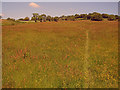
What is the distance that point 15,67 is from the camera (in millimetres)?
5906

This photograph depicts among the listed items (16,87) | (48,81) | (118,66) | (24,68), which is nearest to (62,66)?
(48,81)

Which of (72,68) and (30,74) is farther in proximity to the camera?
(72,68)

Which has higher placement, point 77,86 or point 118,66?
point 118,66

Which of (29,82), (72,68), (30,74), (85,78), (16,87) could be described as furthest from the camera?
(72,68)

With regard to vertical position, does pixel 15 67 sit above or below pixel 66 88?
above

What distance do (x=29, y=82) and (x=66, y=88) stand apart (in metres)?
1.86

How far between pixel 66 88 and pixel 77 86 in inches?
21.7

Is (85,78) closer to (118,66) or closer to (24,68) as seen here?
(118,66)

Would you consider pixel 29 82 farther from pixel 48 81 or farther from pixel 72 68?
pixel 72 68

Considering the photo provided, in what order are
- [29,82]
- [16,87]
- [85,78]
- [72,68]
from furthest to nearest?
[72,68] → [85,78] → [29,82] → [16,87]

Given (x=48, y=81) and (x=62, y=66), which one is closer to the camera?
(x=48, y=81)

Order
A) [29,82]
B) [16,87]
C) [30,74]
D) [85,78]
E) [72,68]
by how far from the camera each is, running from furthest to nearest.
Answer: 1. [72,68]
2. [30,74]
3. [85,78]
4. [29,82]
5. [16,87]

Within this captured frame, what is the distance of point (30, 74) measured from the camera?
5.17 metres

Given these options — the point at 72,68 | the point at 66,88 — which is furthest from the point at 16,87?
the point at 72,68
